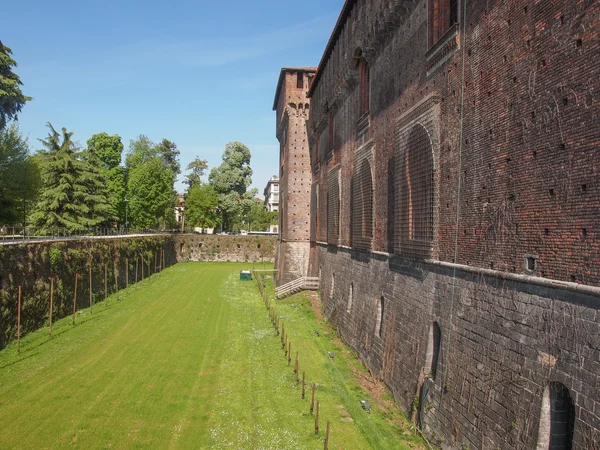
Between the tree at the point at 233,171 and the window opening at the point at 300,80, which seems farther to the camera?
the tree at the point at 233,171

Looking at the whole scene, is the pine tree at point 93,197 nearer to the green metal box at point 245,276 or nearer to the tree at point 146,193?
the tree at point 146,193

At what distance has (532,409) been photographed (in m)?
7.70

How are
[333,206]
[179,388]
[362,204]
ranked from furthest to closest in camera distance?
1. [333,206]
2. [362,204]
3. [179,388]

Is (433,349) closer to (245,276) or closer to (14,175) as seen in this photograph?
(14,175)

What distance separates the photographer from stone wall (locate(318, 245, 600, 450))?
6.87 m

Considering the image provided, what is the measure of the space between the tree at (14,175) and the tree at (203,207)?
3507cm

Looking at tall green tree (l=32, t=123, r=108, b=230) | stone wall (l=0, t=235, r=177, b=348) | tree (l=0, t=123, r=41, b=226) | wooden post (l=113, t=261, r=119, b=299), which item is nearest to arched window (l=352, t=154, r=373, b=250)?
stone wall (l=0, t=235, r=177, b=348)

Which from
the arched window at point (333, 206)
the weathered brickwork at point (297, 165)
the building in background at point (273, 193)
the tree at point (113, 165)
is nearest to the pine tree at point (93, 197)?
the tree at point (113, 165)

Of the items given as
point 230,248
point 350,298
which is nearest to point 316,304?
point 350,298

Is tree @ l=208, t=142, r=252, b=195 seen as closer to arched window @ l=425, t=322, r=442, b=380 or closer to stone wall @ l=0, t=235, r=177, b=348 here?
stone wall @ l=0, t=235, r=177, b=348

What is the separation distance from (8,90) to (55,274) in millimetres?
13644

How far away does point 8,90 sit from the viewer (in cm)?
2942

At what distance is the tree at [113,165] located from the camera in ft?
180

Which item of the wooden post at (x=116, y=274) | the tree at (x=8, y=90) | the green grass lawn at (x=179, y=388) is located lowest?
the green grass lawn at (x=179, y=388)
